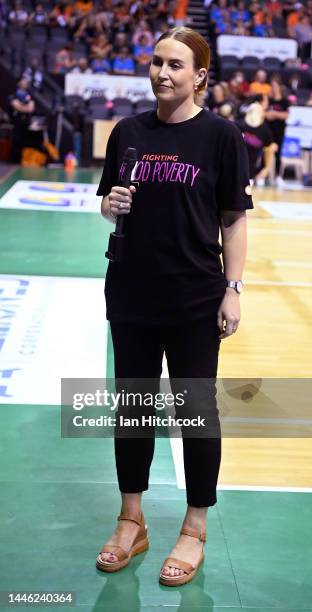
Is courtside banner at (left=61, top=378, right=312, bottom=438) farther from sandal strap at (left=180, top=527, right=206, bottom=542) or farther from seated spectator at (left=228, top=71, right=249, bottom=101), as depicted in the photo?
seated spectator at (left=228, top=71, right=249, bottom=101)

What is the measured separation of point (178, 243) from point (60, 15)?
63.8ft

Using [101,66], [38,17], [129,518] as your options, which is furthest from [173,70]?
[38,17]

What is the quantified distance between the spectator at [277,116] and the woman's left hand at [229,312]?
15.7 m

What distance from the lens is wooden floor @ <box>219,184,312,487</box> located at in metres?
4.21

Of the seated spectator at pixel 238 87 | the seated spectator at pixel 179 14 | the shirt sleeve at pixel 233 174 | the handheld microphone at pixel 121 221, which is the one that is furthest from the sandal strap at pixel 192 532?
the seated spectator at pixel 179 14

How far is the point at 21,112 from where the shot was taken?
1827 cm

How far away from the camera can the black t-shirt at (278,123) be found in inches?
728

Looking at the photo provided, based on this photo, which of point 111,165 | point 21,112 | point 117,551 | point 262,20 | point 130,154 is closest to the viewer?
point 130,154

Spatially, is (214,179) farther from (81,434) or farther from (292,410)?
(292,410)

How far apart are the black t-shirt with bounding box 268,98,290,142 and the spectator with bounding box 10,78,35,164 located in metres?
4.79

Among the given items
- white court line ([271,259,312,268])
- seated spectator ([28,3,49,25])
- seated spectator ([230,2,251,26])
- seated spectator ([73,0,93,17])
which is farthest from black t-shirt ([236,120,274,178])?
seated spectator ([230,2,251,26])

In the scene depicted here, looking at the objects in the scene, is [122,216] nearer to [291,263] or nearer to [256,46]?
[291,263]

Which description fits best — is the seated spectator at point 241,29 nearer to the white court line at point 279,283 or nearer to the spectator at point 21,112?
the spectator at point 21,112

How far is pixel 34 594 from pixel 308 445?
1.99m
